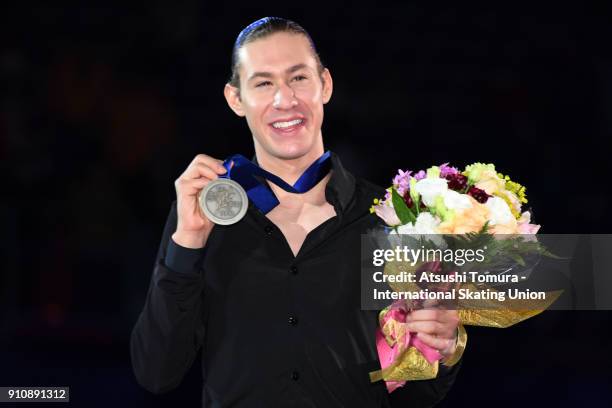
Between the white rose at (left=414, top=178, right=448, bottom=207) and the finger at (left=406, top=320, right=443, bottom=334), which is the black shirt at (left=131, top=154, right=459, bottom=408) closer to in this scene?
the finger at (left=406, top=320, right=443, bottom=334)

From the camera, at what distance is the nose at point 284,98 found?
111 inches

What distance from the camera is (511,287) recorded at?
2.60 m

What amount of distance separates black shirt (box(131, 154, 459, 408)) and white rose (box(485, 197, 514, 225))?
1.50ft

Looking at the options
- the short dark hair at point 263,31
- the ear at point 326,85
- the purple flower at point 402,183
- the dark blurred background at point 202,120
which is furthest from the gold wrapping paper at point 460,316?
the dark blurred background at point 202,120

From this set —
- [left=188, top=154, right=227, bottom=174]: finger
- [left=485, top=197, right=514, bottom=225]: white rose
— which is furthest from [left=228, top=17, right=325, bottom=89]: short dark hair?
[left=485, top=197, right=514, bottom=225]: white rose

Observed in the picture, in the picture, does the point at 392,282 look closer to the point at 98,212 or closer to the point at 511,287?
the point at 511,287

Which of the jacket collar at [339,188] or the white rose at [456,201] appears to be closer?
the white rose at [456,201]

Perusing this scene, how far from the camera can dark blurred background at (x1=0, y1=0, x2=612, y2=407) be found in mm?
6465

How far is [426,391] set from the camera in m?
2.78

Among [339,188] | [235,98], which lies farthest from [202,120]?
[339,188]

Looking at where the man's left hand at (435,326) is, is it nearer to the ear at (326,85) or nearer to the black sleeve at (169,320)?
the black sleeve at (169,320)

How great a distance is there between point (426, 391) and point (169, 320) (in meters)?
0.83

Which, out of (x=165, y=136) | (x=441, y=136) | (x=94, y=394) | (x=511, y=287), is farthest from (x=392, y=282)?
(x=165, y=136)

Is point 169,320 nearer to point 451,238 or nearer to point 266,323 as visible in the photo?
point 266,323
